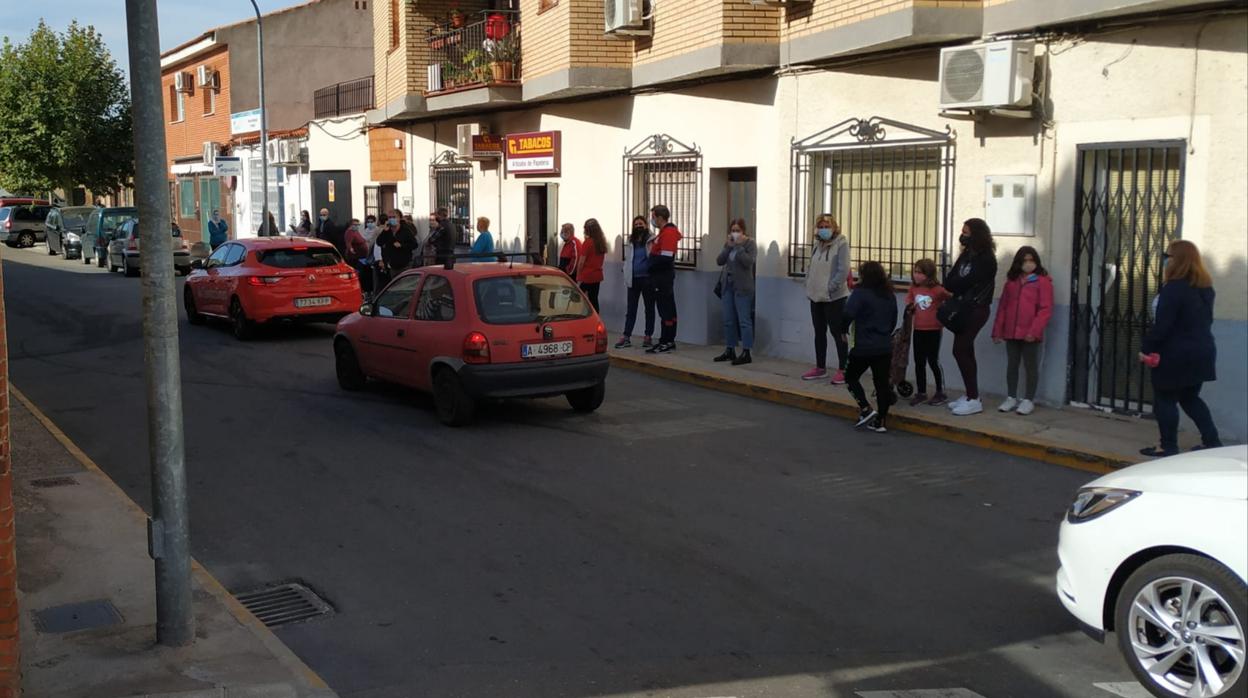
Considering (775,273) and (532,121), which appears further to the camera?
(532,121)

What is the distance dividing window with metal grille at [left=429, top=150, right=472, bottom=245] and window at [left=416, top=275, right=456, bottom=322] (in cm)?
1205

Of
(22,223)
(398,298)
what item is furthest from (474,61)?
(22,223)

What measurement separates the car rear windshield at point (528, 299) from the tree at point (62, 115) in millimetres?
42561

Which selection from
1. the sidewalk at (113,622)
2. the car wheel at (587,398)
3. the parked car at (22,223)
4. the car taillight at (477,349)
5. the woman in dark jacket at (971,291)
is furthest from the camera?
the parked car at (22,223)

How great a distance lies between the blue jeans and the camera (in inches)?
571

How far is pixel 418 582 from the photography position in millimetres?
6746

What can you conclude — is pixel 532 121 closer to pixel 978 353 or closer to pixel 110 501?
pixel 978 353

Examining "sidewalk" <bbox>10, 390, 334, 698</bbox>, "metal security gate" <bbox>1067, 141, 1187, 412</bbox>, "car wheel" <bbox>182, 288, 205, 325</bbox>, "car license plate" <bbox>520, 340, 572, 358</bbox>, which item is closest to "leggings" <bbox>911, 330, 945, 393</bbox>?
"metal security gate" <bbox>1067, 141, 1187, 412</bbox>

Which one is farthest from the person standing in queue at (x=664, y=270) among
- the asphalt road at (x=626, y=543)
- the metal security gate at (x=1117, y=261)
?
the metal security gate at (x=1117, y=261)

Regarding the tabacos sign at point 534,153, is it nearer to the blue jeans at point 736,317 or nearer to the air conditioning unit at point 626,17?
the air conditioning unit at point 626,17

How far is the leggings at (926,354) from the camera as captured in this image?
37.9 feet

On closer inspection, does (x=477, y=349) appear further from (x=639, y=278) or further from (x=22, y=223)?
(x=22, y=223)

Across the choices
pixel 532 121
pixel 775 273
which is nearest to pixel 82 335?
pixel 532 121

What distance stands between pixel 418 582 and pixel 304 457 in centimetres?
360
